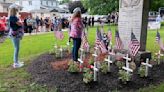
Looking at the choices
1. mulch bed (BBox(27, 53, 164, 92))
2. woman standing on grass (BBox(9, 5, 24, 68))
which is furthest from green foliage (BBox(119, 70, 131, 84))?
woman standing on grass (BBox(9, 5, 24, 68))

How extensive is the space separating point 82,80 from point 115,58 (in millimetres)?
2355

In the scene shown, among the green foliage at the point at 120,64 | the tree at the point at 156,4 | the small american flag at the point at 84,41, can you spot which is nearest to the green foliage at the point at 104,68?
the green foliage at the point at 120,64

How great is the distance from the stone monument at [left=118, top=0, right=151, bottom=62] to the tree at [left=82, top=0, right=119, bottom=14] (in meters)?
33.6

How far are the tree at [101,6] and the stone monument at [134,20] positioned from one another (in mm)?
33575

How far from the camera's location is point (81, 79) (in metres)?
8.20

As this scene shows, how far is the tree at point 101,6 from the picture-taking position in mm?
45441

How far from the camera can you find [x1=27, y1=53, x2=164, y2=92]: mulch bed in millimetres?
7676

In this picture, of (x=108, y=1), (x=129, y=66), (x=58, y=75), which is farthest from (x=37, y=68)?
(x=108, y=1)

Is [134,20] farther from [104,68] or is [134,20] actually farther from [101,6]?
[101,6]

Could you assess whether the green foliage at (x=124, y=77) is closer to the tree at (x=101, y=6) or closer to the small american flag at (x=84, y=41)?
the small american flag at (x=84, y=41)

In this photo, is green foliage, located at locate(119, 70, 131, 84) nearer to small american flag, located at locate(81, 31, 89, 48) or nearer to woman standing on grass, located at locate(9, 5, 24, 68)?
small american flag, located at locate(81, 31, 89, 48)

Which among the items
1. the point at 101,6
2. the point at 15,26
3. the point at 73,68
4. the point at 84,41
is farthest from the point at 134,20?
the point at 101,6

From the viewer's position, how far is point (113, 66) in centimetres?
947

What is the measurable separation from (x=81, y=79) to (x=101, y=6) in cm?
3927
